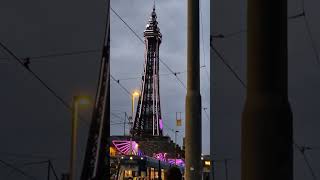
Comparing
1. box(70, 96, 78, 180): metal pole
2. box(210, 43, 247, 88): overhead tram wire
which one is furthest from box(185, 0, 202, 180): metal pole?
box(70, 96, 78, 180): metal pole

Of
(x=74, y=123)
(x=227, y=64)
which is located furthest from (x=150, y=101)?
(x=74, y=123)

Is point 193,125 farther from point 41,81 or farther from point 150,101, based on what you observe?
point 150,101

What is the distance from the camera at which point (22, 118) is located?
6.02 m

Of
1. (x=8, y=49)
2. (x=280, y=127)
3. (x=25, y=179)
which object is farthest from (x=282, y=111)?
(x=8, y=49)

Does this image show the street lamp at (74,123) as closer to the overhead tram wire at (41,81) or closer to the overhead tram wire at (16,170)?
the overhead tram wire at (41,81)

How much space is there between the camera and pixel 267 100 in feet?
7.90

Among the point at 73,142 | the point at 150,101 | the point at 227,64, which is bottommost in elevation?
the point at 73,142

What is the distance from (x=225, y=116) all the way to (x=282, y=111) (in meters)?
5.02

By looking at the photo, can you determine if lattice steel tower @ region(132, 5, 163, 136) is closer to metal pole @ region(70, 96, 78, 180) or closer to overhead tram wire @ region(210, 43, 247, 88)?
overhead tram wire @ region(210, 43, 247, 88)

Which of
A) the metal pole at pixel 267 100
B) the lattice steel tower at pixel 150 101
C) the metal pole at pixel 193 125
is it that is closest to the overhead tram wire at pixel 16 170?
the metal pole at pixel 193 125

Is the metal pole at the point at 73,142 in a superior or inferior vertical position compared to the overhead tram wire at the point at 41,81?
inferior

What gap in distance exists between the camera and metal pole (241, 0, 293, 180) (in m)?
2.35

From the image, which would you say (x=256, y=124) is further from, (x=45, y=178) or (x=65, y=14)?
(x=65, y=14)

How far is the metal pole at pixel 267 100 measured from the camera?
235 centimetres
